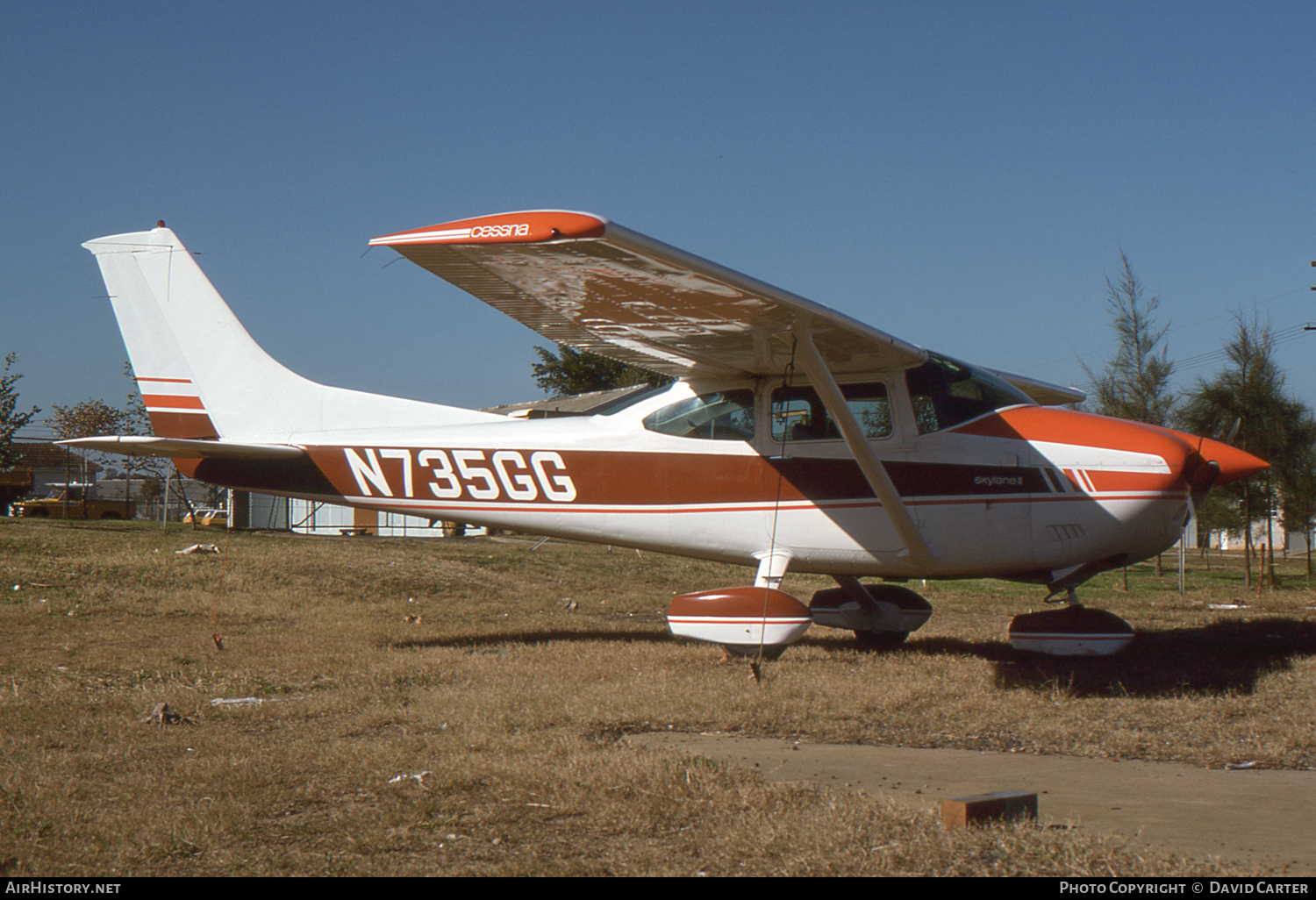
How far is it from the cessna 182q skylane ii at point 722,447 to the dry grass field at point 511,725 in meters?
0.81

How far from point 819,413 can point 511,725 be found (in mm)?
3884

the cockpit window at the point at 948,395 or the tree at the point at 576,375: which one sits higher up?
the tree at the point at 576,375

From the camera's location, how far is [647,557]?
20250 millimetres

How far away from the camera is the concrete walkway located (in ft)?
11.3

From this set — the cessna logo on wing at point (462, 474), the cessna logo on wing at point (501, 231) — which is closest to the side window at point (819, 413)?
the cessna logo on wing at point (462, 474)

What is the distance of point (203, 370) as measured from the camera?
959 cm

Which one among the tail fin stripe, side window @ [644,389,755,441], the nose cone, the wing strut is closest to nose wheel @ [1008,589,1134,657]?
the wing strut

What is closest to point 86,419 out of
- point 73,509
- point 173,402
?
point 73,509

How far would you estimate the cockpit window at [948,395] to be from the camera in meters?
7.81

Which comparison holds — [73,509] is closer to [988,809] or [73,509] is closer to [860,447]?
[860,447]

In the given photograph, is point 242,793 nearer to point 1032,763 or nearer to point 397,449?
point 1032,763

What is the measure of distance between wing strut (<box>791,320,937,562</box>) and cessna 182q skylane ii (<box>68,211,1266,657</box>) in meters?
0.02

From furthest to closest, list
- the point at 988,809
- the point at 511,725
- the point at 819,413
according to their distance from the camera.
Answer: the point at 819,413
the point at 511,725
the point at 988,809

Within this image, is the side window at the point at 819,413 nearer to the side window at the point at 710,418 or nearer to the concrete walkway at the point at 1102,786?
the side window at the point at 710,418
